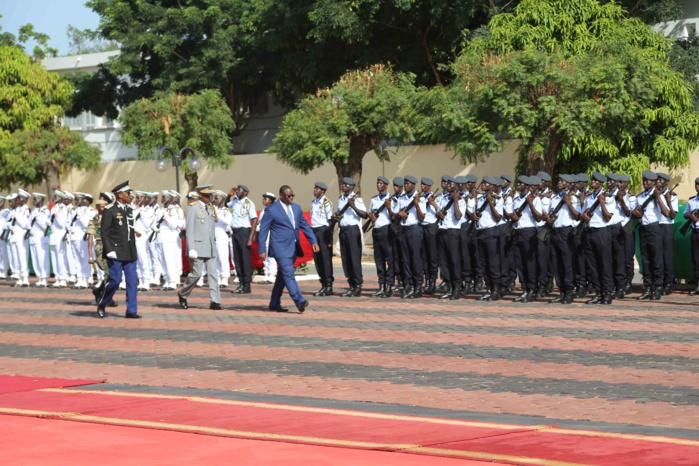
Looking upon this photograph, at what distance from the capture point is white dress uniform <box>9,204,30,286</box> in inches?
1086

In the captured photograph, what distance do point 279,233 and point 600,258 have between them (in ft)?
15.5

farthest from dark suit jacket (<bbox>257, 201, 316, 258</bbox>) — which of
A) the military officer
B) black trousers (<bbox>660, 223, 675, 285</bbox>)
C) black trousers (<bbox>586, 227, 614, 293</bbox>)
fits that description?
black trousers (<bbox>660, 223, 675, 285</bbox>)

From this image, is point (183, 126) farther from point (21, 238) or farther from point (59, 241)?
point (59, 241)

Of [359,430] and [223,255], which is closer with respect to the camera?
[359,430]

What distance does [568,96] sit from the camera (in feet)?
93.1

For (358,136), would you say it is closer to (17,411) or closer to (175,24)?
(175,24)

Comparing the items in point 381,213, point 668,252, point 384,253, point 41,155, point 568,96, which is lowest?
point 668,252

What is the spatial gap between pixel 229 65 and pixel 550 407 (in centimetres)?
3727

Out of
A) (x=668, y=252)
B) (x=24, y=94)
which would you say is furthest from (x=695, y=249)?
(x=24, y=94)

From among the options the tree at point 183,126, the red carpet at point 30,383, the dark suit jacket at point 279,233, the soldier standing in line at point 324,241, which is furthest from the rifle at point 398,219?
the tree at point 183,126

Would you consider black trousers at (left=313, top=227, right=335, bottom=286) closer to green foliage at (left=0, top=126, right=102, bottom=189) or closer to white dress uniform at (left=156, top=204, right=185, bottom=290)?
white dress uniform at (left=156, top=204, right=185, bottom=290)

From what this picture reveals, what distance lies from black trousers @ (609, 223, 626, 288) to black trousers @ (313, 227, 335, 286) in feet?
16.5

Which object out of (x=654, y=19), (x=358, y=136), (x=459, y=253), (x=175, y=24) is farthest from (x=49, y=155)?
(x=459, y=253)

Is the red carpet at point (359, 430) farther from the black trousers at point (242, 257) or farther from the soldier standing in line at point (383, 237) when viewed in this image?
the black trousers at point (242, 257)
